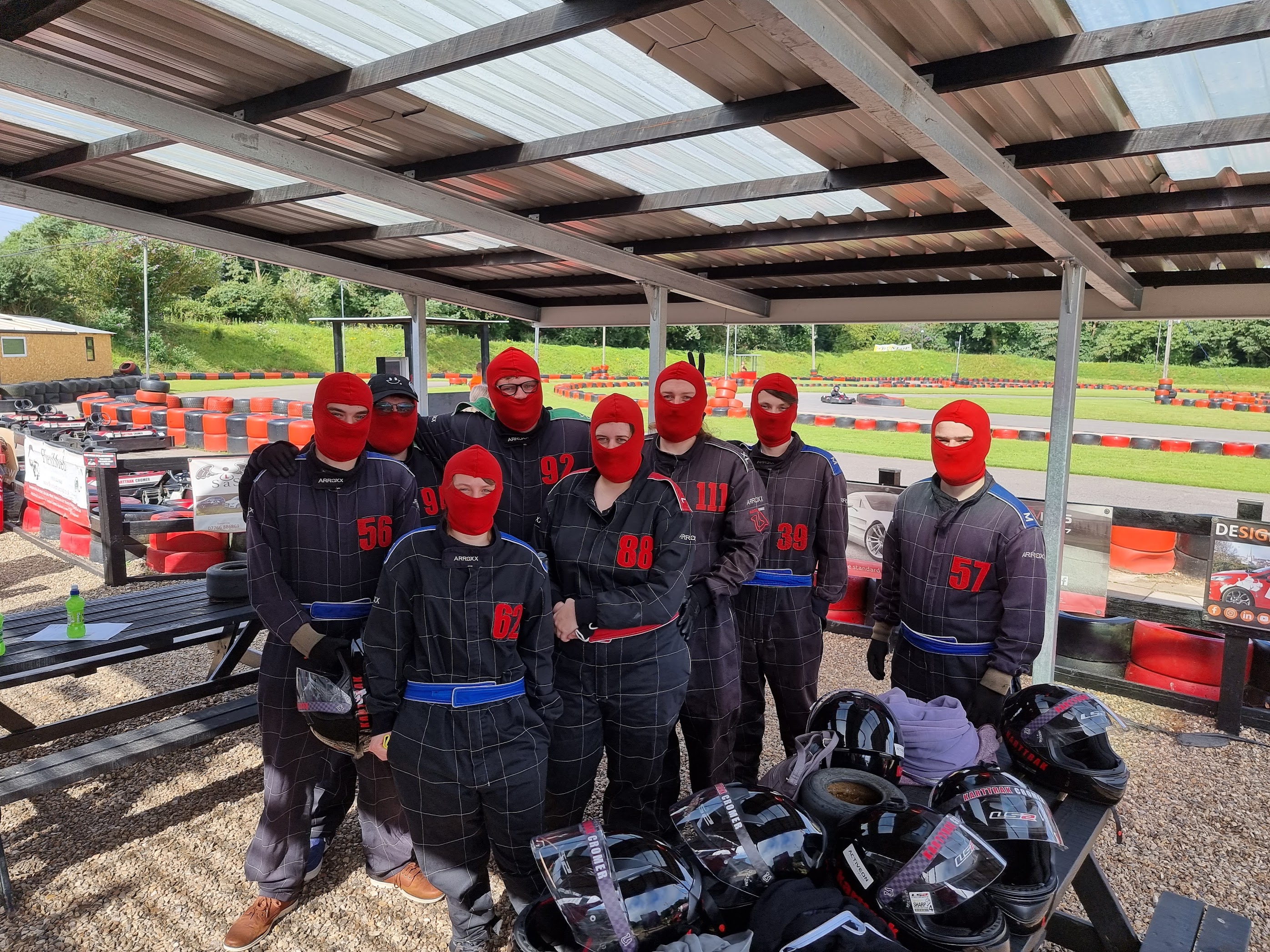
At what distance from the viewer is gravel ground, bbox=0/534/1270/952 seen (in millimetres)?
3330

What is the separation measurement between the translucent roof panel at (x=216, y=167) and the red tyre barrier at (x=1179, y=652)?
22.7 ft

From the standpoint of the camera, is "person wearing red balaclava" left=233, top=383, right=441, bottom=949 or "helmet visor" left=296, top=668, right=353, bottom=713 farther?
"person wearing red balaclava" left=233, top=383, right=441, bottom=949

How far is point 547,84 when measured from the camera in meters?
A: 4.10

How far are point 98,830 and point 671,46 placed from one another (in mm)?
4789

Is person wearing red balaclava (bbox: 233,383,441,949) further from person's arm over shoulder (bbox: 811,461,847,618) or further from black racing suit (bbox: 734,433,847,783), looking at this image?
person's arm over shoulder (bbox: 811,461,847,618)

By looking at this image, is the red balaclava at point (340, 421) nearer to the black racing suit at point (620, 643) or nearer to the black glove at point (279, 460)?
the black glove at point (279, 460)

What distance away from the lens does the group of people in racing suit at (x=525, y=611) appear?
275 centimetres

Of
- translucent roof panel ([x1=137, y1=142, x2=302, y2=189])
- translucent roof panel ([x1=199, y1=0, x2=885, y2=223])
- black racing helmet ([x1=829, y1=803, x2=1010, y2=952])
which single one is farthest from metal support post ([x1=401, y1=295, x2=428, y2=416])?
black racing helmet ([x1=829, y1=803, x2=1010, y2=952])

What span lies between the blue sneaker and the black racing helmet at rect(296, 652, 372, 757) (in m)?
0.91

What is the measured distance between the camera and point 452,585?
9.00 ft

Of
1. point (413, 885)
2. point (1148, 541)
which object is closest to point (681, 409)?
point (413, 885)

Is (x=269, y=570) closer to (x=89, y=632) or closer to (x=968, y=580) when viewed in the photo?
(x=89, y=632)

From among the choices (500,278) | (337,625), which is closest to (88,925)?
(337,625)

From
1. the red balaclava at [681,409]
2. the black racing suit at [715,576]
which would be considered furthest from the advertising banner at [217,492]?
the black racing suit at [715,576]
